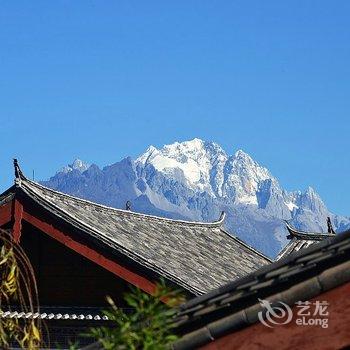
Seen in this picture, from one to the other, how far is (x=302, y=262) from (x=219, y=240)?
2238 cm

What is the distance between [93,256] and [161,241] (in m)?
4.68

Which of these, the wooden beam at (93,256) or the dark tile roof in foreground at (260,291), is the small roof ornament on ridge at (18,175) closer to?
the wooden beam at (93,256)

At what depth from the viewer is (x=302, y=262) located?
22.5 ft

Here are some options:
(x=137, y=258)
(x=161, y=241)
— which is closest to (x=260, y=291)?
(x=137, y=258)

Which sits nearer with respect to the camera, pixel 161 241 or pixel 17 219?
pixel 17 219

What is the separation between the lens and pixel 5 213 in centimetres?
1953

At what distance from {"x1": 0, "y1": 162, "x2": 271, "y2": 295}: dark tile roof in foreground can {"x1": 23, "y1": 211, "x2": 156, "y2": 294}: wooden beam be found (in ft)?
0.78

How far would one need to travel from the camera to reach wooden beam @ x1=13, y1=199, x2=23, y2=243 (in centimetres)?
1920

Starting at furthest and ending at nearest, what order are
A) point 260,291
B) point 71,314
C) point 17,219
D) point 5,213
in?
point 5,213 → point 17,219 → point 71,314 → point 260,291

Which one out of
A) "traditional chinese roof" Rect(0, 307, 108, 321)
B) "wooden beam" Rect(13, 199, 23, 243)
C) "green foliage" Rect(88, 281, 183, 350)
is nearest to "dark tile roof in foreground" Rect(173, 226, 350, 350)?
"green foliage" Rect(88, 281, 183, 350)

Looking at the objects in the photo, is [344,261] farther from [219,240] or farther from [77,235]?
[219,240]

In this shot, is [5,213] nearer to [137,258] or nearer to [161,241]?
[137,258]

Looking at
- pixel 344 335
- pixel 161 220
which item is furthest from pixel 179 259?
pixel 344 335

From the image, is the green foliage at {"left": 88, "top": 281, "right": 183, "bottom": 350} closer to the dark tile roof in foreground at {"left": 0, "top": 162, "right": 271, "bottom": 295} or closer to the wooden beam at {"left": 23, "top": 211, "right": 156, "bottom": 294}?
the wooden beam at {"left": 23, "top": 211, "right": 156, "bottom": 294}
